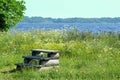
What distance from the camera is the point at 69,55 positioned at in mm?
16719

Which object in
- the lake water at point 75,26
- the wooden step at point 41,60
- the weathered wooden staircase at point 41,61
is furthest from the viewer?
the lake water at point 75,26

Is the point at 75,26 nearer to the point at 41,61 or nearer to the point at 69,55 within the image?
→ the point at 69,55

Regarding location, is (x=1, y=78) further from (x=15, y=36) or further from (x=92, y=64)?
(x=15, y=36)

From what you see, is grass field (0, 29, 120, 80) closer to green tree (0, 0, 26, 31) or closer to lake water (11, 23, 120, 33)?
lake water (11, 23, 120, 33)

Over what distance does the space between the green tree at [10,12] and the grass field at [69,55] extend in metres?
2.74

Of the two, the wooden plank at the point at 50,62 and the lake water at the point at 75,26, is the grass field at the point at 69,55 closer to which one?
the wooden plank at the point at 50,62

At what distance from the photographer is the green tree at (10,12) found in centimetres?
2545

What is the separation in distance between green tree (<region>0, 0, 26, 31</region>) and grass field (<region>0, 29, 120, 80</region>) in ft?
9.01

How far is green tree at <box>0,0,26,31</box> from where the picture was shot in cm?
2545

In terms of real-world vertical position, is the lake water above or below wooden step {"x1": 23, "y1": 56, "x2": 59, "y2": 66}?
below

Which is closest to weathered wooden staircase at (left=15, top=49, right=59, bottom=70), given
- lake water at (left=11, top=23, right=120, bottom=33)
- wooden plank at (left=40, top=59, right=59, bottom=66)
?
wooden plank at (left=40, top=59, right=59, bottom=66)

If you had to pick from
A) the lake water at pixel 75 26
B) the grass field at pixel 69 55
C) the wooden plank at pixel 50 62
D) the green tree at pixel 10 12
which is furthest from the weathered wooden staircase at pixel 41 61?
the green tree at pixel 10 12

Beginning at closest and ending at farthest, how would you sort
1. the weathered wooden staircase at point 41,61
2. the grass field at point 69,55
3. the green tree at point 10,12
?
the grass field at point 69,55
the weathered wooden staircase at point 41,61
the green tree at point 10,12

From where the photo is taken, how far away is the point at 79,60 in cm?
1513
